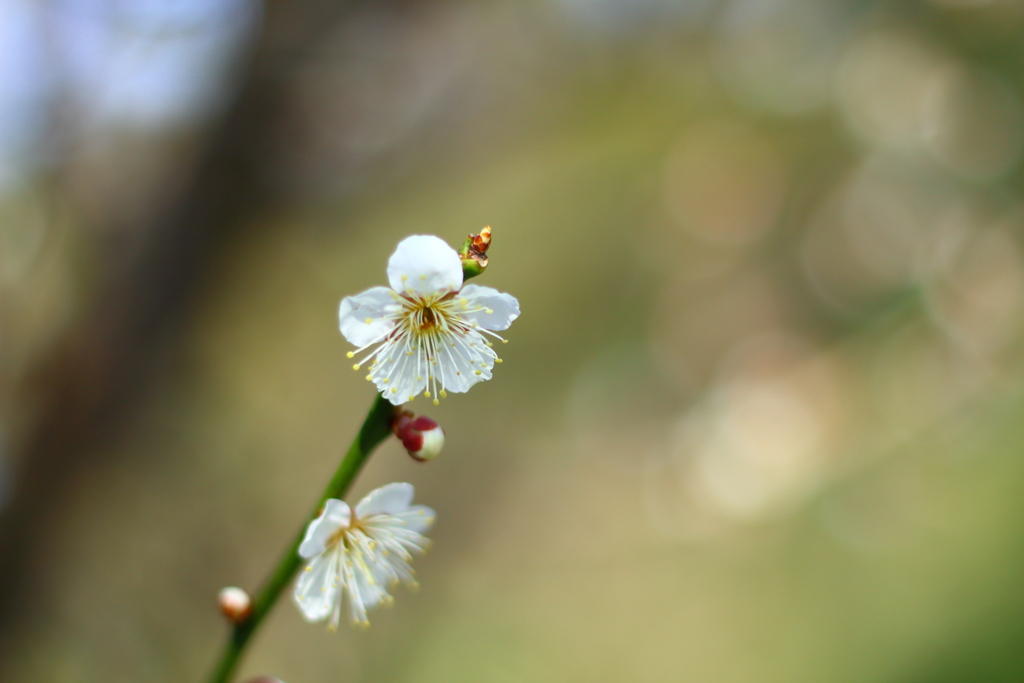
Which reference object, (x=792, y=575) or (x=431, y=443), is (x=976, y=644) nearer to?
(x=792, y=575)

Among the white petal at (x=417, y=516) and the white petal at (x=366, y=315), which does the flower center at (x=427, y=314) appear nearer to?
the white petal at (x=366, y=315)

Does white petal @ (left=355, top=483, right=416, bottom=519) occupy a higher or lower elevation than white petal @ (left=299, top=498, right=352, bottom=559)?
higher

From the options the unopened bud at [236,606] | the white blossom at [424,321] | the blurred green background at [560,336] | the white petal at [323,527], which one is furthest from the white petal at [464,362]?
the blurred green background at [560,336]

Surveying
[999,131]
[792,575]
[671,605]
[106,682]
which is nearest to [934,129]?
[999,131]

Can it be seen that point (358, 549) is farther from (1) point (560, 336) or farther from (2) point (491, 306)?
(1) point (560, 336)

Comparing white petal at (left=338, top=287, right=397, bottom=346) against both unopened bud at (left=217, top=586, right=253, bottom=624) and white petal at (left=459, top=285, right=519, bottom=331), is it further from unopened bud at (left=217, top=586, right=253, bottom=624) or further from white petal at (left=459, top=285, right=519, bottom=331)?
unopened bud at (left=217, top=586, right=253, bottom=624)

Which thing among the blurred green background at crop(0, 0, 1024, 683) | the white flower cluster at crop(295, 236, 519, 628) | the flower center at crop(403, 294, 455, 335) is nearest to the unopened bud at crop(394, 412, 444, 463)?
the white flower cluster at crop(295, 236, 519, 628)
